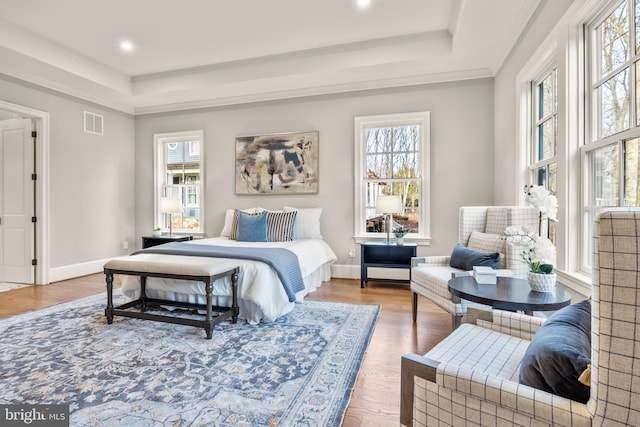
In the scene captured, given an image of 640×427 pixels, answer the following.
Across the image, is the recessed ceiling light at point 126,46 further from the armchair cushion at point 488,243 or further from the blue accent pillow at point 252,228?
the armchair cushion at point 488,243

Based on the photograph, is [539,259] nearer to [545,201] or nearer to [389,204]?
[545,201]

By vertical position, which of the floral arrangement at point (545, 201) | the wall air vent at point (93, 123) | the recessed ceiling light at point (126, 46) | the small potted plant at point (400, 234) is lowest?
the small potted plant at point (400, 234)

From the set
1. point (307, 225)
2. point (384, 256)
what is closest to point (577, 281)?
point (384, 256)

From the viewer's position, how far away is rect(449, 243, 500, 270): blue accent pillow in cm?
259

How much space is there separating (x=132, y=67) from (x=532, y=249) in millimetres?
5279

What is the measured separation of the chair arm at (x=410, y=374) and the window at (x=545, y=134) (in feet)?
7.61

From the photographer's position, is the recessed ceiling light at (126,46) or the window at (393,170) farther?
the window at (393,170)

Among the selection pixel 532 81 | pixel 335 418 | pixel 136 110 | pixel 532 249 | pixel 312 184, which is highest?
pixel 136 110

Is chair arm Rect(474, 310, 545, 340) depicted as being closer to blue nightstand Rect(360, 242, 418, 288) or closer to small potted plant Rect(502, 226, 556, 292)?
small potted plant Rect(502, 226, 556, 292)

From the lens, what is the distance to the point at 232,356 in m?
2.26

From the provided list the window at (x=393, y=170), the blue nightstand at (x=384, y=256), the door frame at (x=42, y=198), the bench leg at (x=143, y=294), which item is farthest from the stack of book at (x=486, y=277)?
the door frame at (x=42, y=198)

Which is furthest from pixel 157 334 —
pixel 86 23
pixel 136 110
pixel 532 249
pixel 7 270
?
pixel 136 110

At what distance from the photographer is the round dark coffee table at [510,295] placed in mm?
1709

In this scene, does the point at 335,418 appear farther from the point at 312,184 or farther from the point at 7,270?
the point at 7,270
